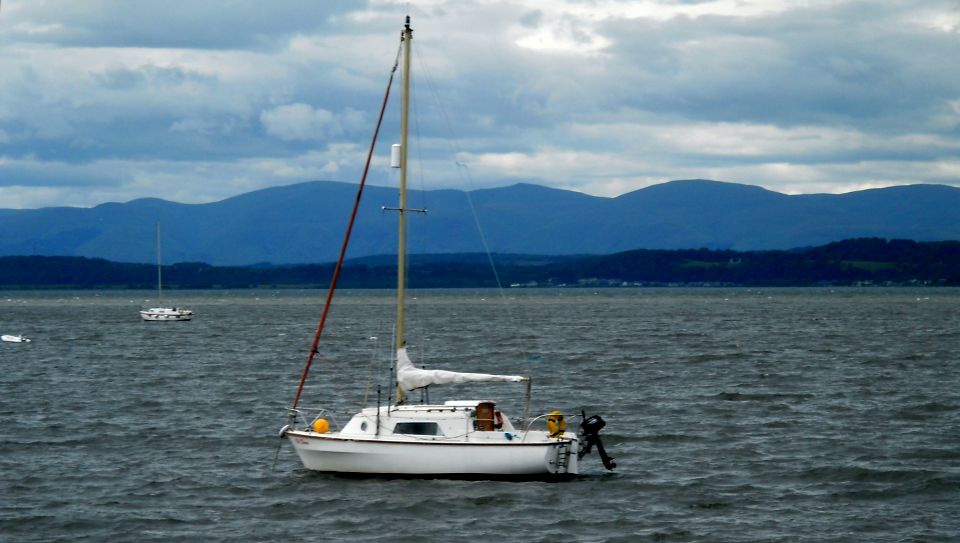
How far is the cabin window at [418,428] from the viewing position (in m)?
37.8

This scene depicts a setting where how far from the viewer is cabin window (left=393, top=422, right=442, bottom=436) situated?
124ft

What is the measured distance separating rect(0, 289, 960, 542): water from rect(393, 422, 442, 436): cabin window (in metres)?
1.43

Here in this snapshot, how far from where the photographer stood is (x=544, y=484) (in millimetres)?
38156

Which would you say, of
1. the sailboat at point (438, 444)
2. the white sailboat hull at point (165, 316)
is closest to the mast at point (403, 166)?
the sailboat at point (438, 444)

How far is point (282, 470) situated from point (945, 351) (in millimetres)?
65843

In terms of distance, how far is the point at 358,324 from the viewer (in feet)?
531

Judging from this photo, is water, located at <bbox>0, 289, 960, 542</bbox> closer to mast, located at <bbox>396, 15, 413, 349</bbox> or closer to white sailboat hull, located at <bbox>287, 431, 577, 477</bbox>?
white sailboat hull, located at <bbox>287, 431, 577, 477</bbox>

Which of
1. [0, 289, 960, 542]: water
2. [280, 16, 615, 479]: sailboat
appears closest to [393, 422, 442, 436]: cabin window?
[280, 16, 615, 479]: sailboat

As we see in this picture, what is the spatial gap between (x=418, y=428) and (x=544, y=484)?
3985 mm

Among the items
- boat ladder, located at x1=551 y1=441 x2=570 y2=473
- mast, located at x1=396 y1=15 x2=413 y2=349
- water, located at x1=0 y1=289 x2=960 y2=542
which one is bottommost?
water, located at x1=0 y1=289 x2=960 y2=542

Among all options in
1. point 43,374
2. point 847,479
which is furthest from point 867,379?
point 43,374

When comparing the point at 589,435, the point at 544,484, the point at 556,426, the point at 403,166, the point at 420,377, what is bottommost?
the point at 544,484

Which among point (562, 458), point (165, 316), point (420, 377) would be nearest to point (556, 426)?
point (562, 458)

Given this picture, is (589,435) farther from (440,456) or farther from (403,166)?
(403,166)
